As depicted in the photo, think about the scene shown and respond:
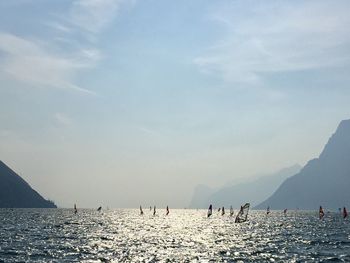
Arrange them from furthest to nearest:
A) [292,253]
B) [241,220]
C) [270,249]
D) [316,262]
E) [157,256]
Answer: [241,220]
[270,249]
[292,253]
[157,256]
[316,262]

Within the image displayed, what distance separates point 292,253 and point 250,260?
28.1ft

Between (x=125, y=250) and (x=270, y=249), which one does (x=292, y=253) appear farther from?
(x=125, y=250)

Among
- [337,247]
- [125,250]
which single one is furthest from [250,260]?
[337,247]

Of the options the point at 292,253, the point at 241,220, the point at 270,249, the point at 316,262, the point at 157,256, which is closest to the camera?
the point at 316,262

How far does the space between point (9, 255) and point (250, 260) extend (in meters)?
24.0

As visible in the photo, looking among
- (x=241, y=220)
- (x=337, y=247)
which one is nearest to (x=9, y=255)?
(x=337, y=247)

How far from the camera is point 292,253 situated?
52.8 m

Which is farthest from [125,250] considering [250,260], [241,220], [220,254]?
[241,220]

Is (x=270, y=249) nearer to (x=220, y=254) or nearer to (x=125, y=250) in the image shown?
(x=220, y=254)

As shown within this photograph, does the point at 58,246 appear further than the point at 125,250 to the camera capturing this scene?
Yes

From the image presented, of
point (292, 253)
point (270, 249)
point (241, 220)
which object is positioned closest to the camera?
point (292, 253)

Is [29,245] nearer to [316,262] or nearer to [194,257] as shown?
[194,257]

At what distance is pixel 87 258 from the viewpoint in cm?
4622

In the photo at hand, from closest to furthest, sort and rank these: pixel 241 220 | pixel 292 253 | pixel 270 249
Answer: pixel 292 253, pixel 270 249, pixel 241 220
